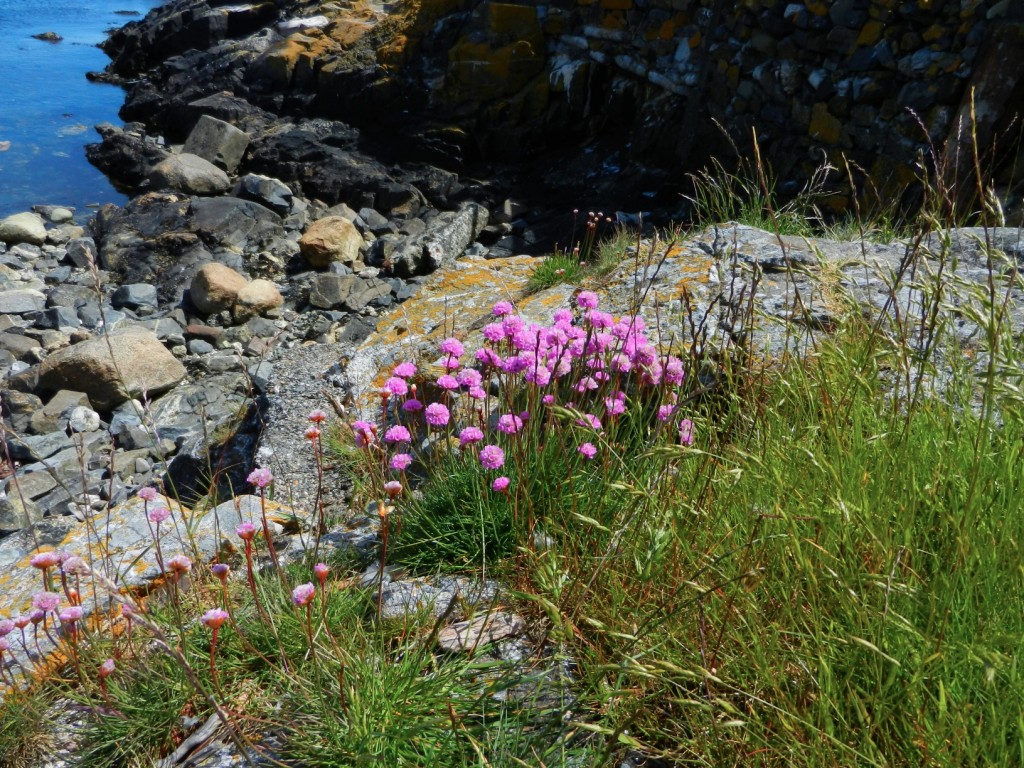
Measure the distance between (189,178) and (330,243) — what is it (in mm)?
3515

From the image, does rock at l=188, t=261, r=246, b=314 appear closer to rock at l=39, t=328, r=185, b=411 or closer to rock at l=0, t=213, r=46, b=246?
rock at l=39, t=328, r=185, b=411

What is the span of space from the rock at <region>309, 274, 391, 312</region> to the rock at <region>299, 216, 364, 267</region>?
63 cm

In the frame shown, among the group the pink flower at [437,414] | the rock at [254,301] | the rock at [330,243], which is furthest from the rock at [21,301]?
the pink flower at [437,414]

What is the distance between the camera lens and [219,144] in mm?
12656

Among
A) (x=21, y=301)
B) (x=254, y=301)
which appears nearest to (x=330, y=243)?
(x=254, y=301)

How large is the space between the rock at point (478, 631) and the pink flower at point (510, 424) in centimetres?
52

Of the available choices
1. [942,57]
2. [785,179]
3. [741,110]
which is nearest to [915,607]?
[942,57]

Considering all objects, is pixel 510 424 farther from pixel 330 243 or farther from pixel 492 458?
pixel 330 243

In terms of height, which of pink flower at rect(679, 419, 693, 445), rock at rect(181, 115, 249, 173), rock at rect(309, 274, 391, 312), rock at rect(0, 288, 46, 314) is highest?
pink flower at rect(679, 419, 693, 445)

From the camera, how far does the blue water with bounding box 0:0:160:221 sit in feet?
43.9

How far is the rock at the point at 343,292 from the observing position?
9.02 metres

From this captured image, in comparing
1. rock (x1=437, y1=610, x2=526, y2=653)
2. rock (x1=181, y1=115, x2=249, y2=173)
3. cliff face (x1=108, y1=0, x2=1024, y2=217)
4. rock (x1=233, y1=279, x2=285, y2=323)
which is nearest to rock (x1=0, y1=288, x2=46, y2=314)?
rock (x1=233, y1=279, x2=285, y2=323)

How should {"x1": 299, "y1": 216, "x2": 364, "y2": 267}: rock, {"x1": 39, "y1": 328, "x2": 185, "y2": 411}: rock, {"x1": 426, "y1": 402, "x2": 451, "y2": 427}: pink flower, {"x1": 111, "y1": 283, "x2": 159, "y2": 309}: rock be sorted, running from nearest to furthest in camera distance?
{"x1": 426, "y1": 402, "x2": 451, "y2": 427}: pink flower
{"x1": 39, "y1": 328, "x2": 185, "y2": 411}: rock
{"x1": 111, "y1": 283, "x2": 159, "y2": 309}: rock
{"x1": 299, "y1": 216, "x2": 364, "y2": 267}: rock

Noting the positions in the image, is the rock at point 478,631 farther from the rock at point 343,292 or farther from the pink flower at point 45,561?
the rock at point 343,292
